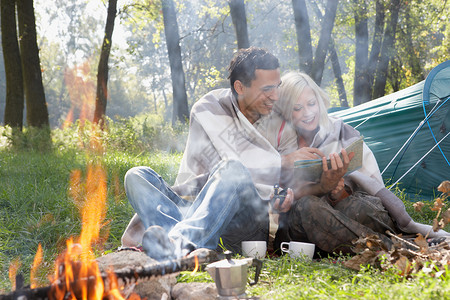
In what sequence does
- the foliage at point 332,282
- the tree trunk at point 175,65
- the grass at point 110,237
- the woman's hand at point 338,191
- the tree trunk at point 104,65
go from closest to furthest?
the foliage at point 332,282 < the grass at point 110,237 < the woman's hand at point 338,191 < the tree trunk at point 104,65 < the tree trunk at point 175,65

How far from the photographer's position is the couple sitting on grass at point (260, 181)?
9.16 feet

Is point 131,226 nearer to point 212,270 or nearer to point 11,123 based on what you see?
point 212,270

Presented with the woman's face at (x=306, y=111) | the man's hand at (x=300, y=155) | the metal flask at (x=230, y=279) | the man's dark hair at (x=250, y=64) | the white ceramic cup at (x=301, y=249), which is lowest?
the white ceramic cup at (x=301, y=249)

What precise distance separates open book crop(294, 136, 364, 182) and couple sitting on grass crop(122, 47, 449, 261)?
5 centimetres

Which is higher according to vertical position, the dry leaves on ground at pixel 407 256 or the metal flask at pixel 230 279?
the metal flask at pixel 230 279

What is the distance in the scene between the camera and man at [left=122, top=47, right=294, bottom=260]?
261 cm

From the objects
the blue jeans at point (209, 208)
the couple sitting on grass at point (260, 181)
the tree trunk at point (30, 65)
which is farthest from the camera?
the tree trunk at point (30, 65)

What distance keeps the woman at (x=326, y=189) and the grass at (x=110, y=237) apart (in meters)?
0.24

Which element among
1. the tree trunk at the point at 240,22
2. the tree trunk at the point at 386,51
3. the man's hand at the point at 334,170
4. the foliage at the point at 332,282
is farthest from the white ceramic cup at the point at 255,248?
the tree trunk at the point at 386,51

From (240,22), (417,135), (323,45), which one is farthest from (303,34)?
(417,135)

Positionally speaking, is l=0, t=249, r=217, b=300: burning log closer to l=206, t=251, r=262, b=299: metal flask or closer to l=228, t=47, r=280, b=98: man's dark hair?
l=206, t=251, r=262, b=299: metal flask

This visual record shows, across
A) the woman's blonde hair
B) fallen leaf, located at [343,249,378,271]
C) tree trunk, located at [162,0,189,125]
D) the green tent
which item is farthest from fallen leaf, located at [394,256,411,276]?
tree trunk, located at [162,0,189,125]

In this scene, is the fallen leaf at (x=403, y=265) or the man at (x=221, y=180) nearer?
the fallen leaf at (x=403, y=265)

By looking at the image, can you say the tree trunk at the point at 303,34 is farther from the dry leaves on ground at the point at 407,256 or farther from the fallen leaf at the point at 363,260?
the fallen leaf at the point at 363,260
